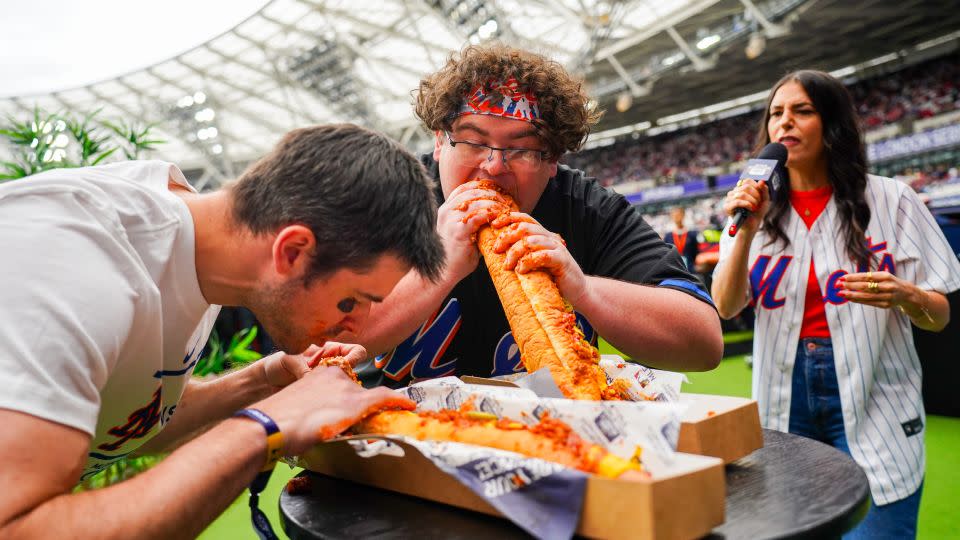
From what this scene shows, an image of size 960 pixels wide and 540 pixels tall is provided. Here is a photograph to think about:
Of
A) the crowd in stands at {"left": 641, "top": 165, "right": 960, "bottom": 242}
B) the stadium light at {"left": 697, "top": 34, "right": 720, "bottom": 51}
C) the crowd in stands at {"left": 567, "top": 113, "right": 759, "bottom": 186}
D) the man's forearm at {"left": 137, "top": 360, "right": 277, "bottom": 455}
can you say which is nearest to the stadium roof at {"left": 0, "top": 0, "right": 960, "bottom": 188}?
the stadium light at {"left": 697, "top": 34, "right": 720, "bottom": 51}

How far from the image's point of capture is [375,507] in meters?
1.17

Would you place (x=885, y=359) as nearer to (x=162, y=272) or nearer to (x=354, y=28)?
(x=162, y=272)

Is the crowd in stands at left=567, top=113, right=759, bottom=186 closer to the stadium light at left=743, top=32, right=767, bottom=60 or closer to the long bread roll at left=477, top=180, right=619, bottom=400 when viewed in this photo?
the stadium light at left=743, top=32, right=767, bottom=60

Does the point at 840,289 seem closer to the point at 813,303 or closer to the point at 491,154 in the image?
the point at 813,303

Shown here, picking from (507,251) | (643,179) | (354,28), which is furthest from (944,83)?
(507,251)

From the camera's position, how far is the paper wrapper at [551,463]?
0.92 m

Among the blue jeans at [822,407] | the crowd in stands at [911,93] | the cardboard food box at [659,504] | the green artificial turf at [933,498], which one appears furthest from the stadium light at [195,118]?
the cardboard food box at [659,504]

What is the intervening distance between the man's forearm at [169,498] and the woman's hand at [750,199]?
1815 millimetres

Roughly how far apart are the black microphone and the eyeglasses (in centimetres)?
80

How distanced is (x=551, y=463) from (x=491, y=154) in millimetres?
1138

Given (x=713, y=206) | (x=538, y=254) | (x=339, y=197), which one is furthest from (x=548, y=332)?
(x=713, y=206)

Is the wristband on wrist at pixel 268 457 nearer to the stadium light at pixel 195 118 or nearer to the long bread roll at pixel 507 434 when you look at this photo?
the long bread roll at pixel 507 434

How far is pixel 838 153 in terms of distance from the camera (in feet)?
8.09

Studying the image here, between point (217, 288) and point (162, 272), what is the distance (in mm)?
135
